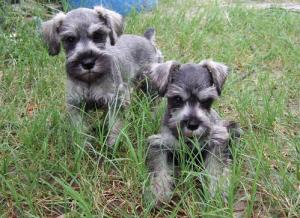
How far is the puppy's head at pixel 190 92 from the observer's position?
371cm

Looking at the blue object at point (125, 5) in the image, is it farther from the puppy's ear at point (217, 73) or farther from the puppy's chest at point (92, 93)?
the puppy's ear at point (217, 73)

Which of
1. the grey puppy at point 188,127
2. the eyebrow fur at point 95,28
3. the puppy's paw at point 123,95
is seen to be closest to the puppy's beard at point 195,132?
the grey puppy at point 188,127

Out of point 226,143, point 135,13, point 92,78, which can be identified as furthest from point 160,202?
point 135,13

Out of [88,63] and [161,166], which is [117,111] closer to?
[88,63]

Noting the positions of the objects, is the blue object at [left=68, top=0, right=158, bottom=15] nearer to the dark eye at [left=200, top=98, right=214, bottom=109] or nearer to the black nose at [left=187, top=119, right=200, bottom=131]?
the dark eye at [left=200, top=98, right=214, bottom=109]

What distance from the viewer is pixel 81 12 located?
4637 mm

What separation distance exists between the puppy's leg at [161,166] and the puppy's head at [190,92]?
0.14 m

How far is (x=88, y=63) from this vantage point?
14.2 ft

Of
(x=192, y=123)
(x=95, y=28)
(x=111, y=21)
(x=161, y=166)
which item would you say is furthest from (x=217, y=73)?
(x=111, y=21)

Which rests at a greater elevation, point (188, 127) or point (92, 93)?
point (188, 127)

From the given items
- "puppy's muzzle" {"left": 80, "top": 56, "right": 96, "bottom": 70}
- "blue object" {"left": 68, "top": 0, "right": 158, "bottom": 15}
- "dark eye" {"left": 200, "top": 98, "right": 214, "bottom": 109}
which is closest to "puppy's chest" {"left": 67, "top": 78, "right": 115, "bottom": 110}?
"puppy's muzzle" {"left": 80, "top": 56, "right": 96, "bottom": 70}

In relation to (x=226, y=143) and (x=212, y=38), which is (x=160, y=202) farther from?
(x=212, y=38)

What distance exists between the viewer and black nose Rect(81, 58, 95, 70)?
4.30m

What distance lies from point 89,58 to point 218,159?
144 cm
